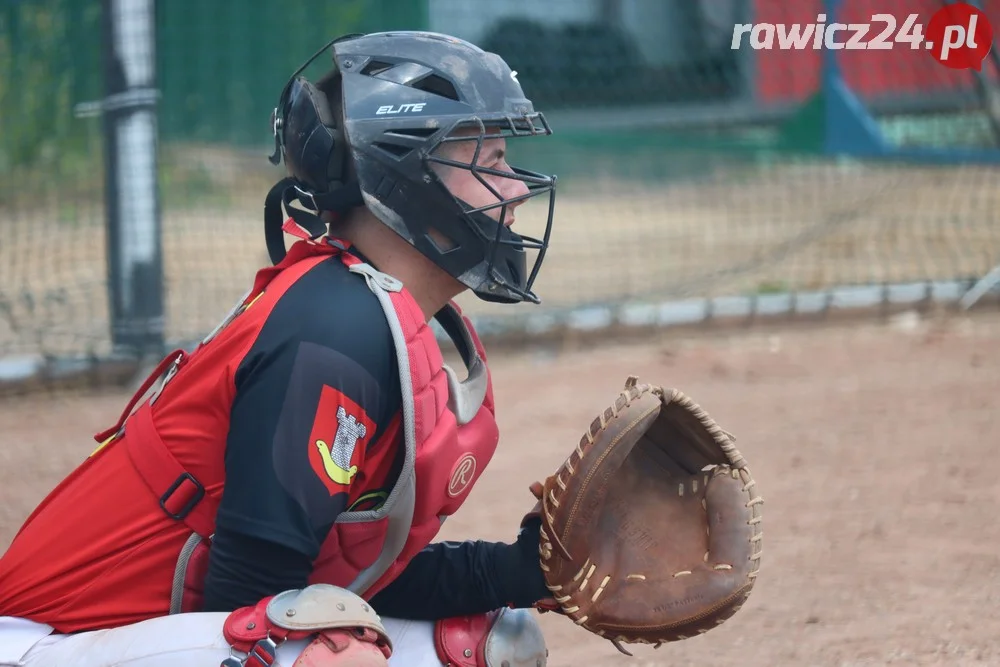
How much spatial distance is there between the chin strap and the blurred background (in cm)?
316

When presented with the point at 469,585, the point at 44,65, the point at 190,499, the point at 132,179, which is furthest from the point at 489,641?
the point at 44,65

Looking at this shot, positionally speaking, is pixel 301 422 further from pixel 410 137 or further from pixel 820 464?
pixel 820 464

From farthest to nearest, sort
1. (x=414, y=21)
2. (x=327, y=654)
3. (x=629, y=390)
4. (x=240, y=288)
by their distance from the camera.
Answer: (x=414, y=21) < (x=240, y=288) < (x=629, y=390) < (x=327, y=654)

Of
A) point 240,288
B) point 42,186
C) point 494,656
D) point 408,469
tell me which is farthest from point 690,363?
point 42,186

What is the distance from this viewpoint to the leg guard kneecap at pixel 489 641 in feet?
8.09

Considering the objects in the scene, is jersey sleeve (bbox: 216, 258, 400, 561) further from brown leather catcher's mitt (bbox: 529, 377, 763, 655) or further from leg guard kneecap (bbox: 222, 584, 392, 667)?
brown leather catcher's mitt (bbox: 529, 377, 763, 655)

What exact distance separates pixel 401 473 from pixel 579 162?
9215mm

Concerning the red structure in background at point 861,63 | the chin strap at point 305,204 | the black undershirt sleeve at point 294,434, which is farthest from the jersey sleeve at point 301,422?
the red structure in background at point 861,63

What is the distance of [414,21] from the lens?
8.59 meters

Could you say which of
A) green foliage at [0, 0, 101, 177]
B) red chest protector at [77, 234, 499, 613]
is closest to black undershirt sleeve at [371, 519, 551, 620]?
red chest protector at [77, 234, 499, 613]

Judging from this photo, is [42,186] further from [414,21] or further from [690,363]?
[690,363]

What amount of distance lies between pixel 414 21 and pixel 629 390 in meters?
6.72

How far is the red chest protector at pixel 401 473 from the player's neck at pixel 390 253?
0.09 m

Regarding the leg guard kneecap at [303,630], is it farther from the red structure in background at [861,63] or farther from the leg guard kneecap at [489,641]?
the red structure in background at [861,63]
